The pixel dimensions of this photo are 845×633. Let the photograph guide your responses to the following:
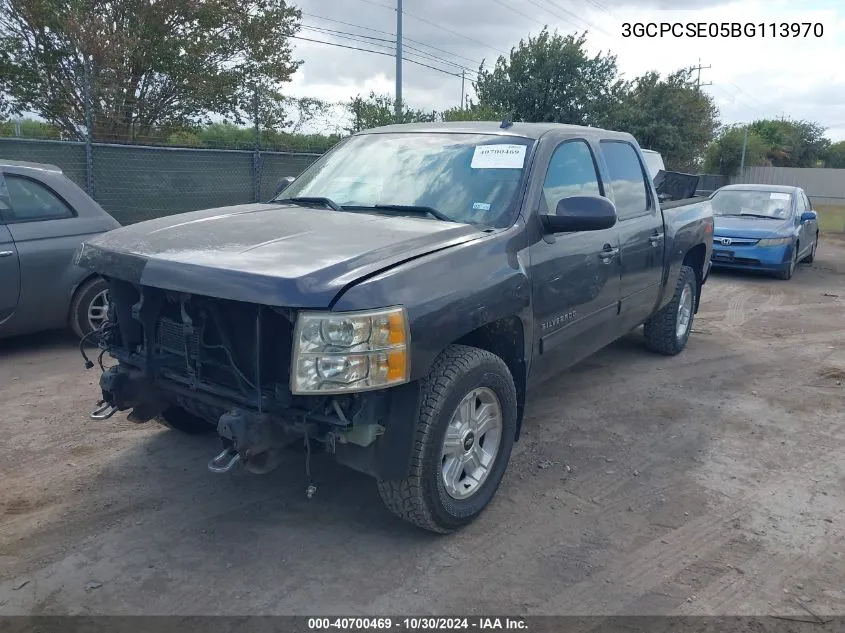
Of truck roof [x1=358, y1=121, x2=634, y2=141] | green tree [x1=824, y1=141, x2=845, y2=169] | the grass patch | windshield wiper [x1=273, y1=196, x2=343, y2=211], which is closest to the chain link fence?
windshield wiper [x1=273, y1=196, x2=343, y2=211]

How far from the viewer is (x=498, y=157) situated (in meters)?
4.16

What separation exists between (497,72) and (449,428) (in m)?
23.0

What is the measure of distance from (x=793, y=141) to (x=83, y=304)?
58.1m

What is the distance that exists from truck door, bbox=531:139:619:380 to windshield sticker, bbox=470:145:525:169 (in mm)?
202

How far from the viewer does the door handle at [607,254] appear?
465cm

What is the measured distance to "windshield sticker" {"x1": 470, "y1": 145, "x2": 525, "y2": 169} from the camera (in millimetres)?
4121

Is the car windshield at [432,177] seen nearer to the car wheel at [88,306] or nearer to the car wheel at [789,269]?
the car wheel at [88,306]

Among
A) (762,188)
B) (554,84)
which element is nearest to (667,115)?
(554,84)

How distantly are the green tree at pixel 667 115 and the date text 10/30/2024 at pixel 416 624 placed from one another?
26.0 m

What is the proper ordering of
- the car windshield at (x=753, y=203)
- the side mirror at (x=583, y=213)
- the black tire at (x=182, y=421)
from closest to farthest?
the side mirror at (x=583, y=213)
the black tire at (x=182, y=421)
the car windshield at (x=753, y=203)

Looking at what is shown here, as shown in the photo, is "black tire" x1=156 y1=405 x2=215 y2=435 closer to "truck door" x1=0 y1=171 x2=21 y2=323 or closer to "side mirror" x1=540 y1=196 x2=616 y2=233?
"truck door" x1=0 y1=171 x2=21 y2=323

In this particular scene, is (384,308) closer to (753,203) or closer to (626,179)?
(626,179)

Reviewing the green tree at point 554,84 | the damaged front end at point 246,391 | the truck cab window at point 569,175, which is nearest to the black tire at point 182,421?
the damaged front end at point 246,391

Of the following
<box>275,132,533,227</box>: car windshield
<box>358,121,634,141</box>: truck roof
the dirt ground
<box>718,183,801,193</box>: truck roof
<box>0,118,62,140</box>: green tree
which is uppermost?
<box>0,118,62,140</box>: green tree
